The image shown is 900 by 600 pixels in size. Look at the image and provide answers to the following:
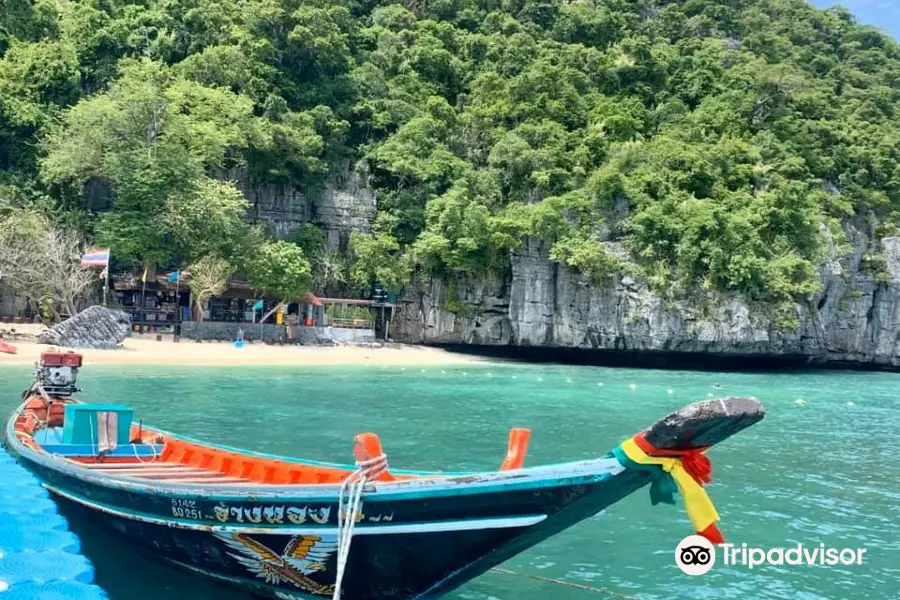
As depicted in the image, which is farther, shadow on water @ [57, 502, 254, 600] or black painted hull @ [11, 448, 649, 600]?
shadow on water @ [57, 502, 254, 600]

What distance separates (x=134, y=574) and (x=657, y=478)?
5.21m

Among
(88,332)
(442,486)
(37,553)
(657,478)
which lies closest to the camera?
(657,478)

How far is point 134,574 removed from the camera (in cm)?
676

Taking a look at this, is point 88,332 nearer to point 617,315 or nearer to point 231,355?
point 231,355

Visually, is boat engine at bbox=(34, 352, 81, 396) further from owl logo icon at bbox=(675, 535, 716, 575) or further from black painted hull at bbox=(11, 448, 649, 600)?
owl logo icon at bbox=(675, 535, 716, 575)

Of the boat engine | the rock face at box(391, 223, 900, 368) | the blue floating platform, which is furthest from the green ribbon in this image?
the rock face at box(391, 223, 900, 368)

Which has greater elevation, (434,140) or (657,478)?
(434,140)

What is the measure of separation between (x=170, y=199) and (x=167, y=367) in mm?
10099

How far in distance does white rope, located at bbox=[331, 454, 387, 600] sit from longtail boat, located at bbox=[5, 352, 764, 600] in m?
0.01

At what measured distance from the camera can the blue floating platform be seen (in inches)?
249

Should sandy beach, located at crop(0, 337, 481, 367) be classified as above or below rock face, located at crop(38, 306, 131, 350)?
below

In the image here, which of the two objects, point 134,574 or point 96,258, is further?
point 96,258

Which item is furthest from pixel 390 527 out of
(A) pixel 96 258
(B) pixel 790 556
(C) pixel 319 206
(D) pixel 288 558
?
(C) pixel 319 206

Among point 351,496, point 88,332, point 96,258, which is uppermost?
point 96,258
